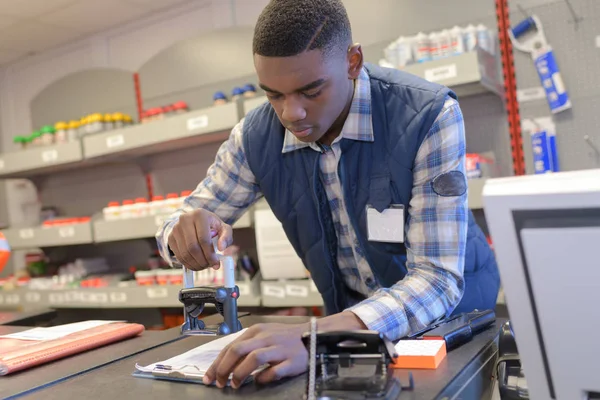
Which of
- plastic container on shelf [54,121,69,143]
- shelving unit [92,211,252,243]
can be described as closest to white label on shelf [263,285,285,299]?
shelving unit [92,211,252,243]

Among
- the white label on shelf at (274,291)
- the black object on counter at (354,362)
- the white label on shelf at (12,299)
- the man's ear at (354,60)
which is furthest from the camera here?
the white label on shelf at (12,299)

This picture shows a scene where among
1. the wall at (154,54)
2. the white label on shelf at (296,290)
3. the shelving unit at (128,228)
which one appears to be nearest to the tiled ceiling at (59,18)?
the wall at (154,54)

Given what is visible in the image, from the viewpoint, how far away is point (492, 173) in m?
2.49

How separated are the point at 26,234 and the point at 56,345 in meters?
Result: 2.76

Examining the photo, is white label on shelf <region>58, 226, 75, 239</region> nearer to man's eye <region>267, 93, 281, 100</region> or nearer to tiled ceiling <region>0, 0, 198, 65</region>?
tiled ceiling <region>0, 0, 198, 65</region>

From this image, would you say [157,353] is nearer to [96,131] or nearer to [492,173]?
[492,173]

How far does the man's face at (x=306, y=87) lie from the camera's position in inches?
44.8

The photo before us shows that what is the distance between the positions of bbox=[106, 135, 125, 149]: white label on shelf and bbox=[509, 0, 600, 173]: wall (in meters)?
2.22

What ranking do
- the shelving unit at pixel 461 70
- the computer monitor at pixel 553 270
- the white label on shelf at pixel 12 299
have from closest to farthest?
the computer monitor at pixel 553 270 → the shelving unit at pixel 461 70 → the white label on shelf at pixel 12 299

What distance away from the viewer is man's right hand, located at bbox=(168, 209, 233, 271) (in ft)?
4.00

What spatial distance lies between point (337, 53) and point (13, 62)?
4245 mm

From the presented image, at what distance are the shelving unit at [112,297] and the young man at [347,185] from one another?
4.27ft

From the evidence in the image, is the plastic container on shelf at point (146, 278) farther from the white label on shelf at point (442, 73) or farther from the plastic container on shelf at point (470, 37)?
the plastic container on shelf at point (470, 37)

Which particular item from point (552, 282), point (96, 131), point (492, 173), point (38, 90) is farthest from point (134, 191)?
point (552, 282)
